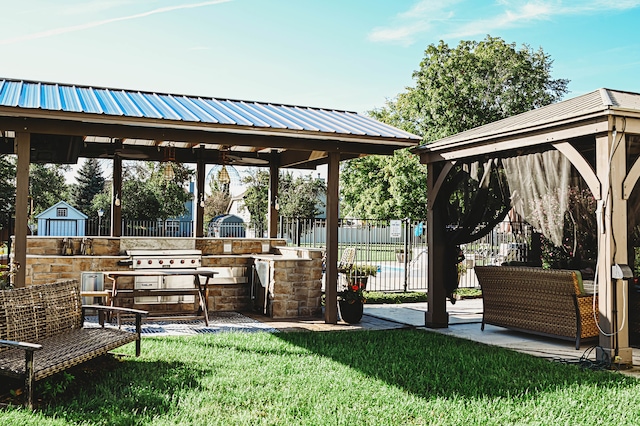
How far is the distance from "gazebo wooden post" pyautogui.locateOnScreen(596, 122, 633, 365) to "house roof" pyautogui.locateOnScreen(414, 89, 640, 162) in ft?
0.82

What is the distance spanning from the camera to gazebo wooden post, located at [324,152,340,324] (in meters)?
8.58

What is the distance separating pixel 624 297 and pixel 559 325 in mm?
1194

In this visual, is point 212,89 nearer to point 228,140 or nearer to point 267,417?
point 228,140

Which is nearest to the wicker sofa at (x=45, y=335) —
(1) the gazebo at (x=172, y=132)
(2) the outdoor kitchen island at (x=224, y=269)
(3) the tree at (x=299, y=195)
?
(1) the gazebo at (x=172, y=132)

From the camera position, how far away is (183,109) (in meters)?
8.39

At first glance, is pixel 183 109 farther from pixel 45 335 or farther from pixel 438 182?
pixel 45 335

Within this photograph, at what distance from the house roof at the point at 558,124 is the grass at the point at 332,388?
2.61m

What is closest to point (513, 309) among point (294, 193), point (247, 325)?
point (247, 325)

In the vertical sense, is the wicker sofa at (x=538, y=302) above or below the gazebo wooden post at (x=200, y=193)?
below

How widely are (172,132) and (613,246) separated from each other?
562 cm

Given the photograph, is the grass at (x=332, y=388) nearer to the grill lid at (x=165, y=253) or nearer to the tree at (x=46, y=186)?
the grill lid at (x=165, y=253)

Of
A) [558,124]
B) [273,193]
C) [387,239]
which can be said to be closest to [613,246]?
[558,124]

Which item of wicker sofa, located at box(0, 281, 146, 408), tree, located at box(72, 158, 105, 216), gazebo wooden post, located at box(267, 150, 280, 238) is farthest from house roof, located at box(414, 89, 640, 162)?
tree, located at box(72, 158, 105, 216)

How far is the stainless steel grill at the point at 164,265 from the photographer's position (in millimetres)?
9492
